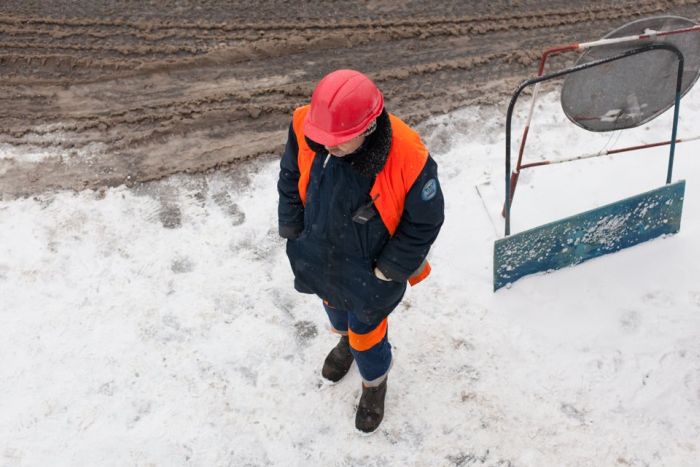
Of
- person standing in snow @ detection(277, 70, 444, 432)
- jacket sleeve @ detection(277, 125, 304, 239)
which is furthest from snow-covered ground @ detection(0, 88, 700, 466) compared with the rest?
jacket sleeve @ detection(277, 125, 304, 239)

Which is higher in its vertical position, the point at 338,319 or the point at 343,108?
the point at 343,108

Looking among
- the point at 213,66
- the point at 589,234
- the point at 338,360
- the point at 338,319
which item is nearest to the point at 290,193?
the point at 338,319

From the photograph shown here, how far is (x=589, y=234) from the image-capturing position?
12.1 ft

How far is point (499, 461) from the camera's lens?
3.14m

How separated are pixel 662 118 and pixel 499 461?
113 inches

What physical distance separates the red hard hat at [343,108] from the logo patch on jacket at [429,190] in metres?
0.34

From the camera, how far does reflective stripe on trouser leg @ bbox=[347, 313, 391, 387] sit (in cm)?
290

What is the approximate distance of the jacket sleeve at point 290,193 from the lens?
104 inches

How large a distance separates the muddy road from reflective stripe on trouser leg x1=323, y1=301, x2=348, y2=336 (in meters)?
1.68

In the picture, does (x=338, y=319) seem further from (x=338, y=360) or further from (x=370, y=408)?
(x=370, y=408)

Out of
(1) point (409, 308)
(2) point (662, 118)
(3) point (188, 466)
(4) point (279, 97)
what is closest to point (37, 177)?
(4) point (279, 97)

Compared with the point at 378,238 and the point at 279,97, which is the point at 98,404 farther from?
the point at 279,97

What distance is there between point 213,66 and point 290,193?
277 centimetres

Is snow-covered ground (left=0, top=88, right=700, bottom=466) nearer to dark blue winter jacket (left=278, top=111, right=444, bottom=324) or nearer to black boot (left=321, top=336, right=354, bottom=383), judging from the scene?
black boot (left=321, top=336, right=354, bottom=383)
